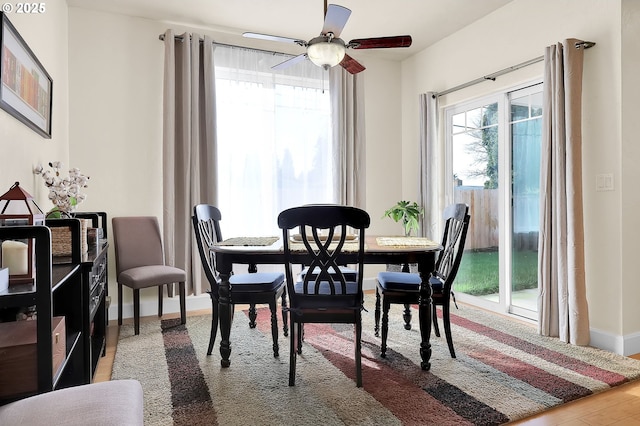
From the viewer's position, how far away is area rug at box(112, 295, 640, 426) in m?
1.96

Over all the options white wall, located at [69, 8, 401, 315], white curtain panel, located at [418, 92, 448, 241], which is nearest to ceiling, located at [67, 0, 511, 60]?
white wall, located at [69, 8, 401, 315]

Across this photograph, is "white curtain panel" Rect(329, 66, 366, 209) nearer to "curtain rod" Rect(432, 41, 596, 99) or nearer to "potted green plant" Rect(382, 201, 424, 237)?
"potted green plant" Rect(382, 201, 424, 237)

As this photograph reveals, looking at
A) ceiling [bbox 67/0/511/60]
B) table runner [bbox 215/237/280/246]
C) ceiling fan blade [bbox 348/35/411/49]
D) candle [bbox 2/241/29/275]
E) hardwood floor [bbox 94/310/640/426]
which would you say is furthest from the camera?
ceiling [bbox 67/0/511/60]

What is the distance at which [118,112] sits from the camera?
3715 mm

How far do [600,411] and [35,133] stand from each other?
3.52m

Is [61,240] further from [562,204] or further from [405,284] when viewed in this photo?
[562,204]

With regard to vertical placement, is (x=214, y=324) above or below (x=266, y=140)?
below

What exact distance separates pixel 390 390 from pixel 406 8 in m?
3.18

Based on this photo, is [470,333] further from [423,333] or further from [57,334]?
[57,334]

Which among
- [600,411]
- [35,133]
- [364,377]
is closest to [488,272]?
[600,411]

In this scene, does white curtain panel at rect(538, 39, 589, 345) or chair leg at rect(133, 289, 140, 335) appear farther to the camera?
chair leg at rect(133, 289, 140, 335)

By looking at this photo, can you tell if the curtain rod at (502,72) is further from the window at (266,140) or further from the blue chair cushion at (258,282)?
the blue chair cushion at (258,282)

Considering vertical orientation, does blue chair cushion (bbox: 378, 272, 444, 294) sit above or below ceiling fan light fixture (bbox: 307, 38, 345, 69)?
below

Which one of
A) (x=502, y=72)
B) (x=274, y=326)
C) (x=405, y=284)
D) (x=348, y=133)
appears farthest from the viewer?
(x=348, y=133)
